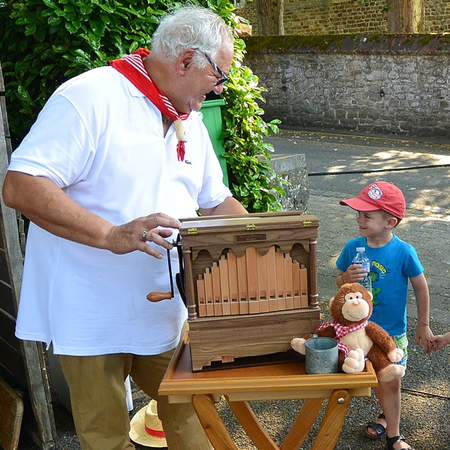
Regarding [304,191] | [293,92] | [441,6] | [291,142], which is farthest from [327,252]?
[441,6]

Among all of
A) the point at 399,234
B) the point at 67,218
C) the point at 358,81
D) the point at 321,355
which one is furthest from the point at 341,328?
the point at 358,81

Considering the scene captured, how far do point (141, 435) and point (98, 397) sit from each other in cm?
105

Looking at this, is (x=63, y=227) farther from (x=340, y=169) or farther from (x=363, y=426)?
(x=340, y=169)

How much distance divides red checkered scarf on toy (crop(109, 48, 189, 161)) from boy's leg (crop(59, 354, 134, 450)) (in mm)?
813

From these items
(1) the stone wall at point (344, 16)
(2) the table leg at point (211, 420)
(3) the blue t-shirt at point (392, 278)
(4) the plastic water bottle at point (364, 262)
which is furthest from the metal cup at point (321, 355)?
(1) the stone wall at point (344, 16)

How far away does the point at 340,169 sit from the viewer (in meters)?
9.93

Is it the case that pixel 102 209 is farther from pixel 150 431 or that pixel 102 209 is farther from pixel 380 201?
pixel 150 431

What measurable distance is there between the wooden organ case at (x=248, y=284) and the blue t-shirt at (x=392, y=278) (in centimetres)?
100

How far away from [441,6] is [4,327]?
18.9m

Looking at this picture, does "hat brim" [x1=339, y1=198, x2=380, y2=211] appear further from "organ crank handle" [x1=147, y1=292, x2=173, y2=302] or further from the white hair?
"organ crank handle" [x1=147, y1=292, x2=173, y2=302]

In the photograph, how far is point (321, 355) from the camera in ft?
5.60

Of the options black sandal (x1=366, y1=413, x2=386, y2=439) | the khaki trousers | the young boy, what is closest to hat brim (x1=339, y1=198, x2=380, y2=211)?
the young boy

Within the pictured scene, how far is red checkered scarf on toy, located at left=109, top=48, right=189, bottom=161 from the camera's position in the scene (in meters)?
2.00

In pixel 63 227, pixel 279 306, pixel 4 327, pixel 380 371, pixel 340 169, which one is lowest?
pixel 340 169
